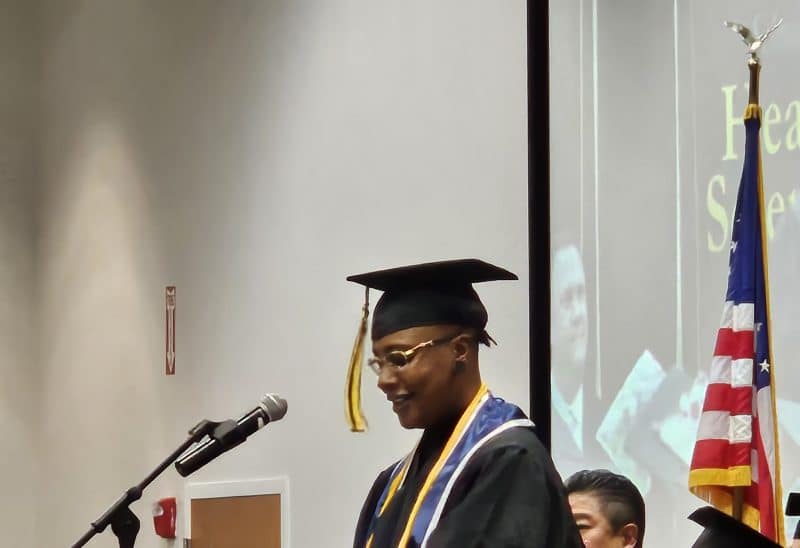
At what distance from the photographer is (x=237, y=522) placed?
4.61 m

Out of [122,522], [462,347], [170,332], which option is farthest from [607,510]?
[170,332]

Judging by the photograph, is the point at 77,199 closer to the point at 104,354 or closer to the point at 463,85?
the point at 104,354

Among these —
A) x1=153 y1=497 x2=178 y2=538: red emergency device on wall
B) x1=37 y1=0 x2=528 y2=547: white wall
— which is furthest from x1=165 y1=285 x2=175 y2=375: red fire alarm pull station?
x1=153 y1=497 x2=178 y2=538: red emergency device on wall

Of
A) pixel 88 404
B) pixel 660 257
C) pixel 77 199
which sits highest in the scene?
pixel 77 199

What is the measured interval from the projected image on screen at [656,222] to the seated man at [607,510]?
0.04 meters

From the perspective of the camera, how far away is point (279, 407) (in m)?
2.37

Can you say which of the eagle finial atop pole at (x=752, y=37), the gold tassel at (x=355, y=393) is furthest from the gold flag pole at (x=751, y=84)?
the gold tassel at (x=355, y=393)

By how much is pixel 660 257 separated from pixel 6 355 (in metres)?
4.30

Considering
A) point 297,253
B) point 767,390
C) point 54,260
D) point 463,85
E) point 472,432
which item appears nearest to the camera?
point 472,432

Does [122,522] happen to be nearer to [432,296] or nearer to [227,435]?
[227,435]

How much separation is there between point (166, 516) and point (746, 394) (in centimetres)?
313

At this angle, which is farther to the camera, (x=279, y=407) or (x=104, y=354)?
(x=104, y=354)

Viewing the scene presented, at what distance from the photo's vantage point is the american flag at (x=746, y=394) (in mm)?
2531

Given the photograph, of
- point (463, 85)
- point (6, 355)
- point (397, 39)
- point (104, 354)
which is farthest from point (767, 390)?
point (6, 355)
